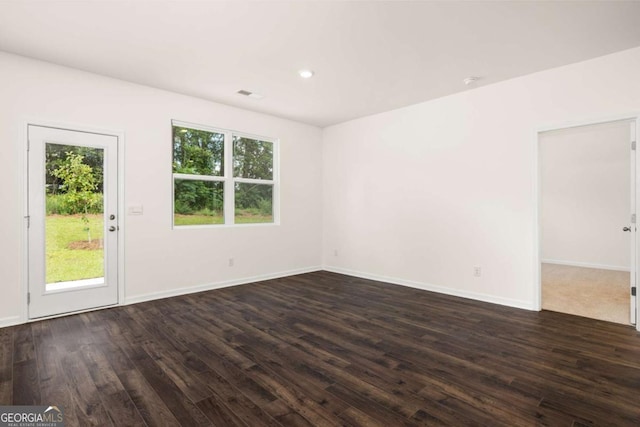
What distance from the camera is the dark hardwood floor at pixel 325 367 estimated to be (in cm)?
187

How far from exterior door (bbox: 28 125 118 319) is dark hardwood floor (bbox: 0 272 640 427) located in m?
0.31

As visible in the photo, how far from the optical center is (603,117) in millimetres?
3295

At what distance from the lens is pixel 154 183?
4219 millimetres

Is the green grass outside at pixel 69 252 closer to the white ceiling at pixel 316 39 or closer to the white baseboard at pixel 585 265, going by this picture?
the white ceiling at pixel 316 39

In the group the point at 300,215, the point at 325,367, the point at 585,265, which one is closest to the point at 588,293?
the point at 585,265

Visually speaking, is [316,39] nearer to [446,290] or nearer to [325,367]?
[325,367]

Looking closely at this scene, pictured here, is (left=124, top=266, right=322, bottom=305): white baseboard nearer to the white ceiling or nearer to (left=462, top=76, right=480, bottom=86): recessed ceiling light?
the white ceiling

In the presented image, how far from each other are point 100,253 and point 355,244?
3.78 meters

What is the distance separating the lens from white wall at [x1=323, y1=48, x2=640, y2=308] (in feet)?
11.6

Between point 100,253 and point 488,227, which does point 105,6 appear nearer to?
point 100,253

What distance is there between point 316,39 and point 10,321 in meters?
4.15

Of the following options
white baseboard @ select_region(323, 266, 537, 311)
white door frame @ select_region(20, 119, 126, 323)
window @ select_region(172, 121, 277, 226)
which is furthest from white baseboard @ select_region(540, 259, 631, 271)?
white door frame @ select_region(20, 119, 126, 323)

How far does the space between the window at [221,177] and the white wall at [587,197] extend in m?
5.12

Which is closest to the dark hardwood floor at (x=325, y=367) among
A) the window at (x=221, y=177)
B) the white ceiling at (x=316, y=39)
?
the window at (x=221, y=177)
